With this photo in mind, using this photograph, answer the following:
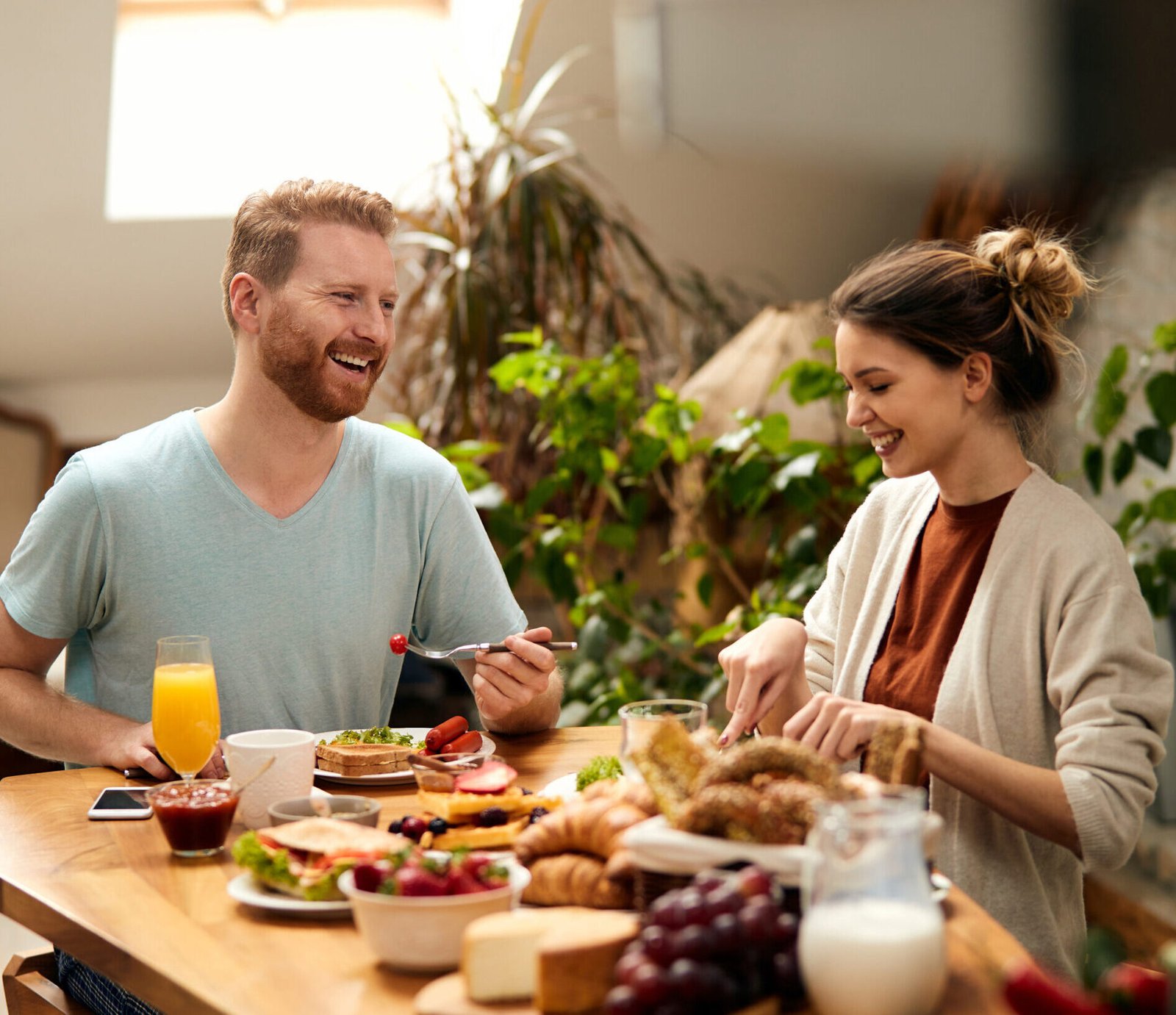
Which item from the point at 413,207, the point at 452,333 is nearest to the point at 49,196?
the point at 413,207

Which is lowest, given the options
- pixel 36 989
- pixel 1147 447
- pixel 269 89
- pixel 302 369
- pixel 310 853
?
pixel 36 989

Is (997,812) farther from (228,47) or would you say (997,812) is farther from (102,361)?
(102,361)

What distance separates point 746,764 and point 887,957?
262 millimetres

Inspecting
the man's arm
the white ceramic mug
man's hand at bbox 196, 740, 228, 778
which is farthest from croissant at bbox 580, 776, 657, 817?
the man's arm

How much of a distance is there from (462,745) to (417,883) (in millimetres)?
611

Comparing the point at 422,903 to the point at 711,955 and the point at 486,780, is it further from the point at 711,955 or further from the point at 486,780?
the point at 486,780

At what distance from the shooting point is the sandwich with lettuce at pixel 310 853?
1181 millimetres

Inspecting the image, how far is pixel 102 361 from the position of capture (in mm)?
4523

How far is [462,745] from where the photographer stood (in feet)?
5.44

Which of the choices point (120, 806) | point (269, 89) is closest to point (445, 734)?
point (120, 806)

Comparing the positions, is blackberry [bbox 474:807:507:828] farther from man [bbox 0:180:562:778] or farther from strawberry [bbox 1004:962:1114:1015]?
strawberry [bbox 1004:962:1114:1015]

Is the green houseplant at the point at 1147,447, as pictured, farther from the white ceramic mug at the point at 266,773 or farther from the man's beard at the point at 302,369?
the white ceramic mug at the point at 266,773

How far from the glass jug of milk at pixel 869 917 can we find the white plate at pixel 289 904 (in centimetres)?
48

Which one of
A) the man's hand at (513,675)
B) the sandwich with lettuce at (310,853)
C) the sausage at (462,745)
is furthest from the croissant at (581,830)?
the man's hand at (513,675)
